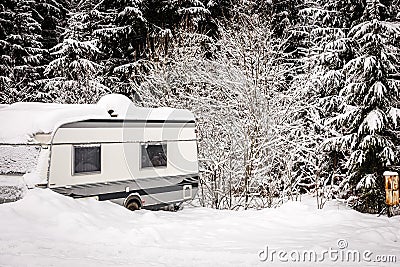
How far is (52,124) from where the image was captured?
820cm

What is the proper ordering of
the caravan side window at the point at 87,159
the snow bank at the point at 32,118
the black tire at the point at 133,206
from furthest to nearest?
the black tire at the point at 133,206 → the caravan side window at the point at 87,159 → the snow bank at the point at 32,118

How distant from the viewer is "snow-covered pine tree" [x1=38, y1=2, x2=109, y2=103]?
1820 centimetres

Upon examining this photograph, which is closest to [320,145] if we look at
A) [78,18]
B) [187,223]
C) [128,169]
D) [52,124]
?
[128,169]

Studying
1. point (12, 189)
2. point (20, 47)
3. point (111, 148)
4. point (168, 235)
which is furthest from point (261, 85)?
point (20, 47)

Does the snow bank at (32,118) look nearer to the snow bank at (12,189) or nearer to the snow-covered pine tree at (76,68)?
the snow bank at (12,189)

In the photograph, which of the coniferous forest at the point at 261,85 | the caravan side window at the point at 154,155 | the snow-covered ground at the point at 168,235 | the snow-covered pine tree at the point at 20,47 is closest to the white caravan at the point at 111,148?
the caravan side window at the point at 154,155

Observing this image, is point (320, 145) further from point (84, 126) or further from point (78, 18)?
point (78, 18)

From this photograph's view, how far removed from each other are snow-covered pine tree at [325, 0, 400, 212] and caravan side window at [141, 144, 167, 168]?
4735 mm

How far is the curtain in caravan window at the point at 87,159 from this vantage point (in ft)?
28.3

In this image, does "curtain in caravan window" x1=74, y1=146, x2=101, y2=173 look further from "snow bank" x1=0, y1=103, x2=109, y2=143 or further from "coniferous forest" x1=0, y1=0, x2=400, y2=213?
"coniferous forest" x1=0, y1=0, x2=400, y2=213

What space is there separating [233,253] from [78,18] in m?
17.5

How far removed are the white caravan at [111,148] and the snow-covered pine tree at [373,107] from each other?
405 centimetres

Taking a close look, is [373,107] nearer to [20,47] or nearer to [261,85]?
[261,85]

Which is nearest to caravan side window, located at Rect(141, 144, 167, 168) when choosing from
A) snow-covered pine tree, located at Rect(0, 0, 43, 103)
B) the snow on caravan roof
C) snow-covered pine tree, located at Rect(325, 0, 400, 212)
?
the snow on caravan roof
